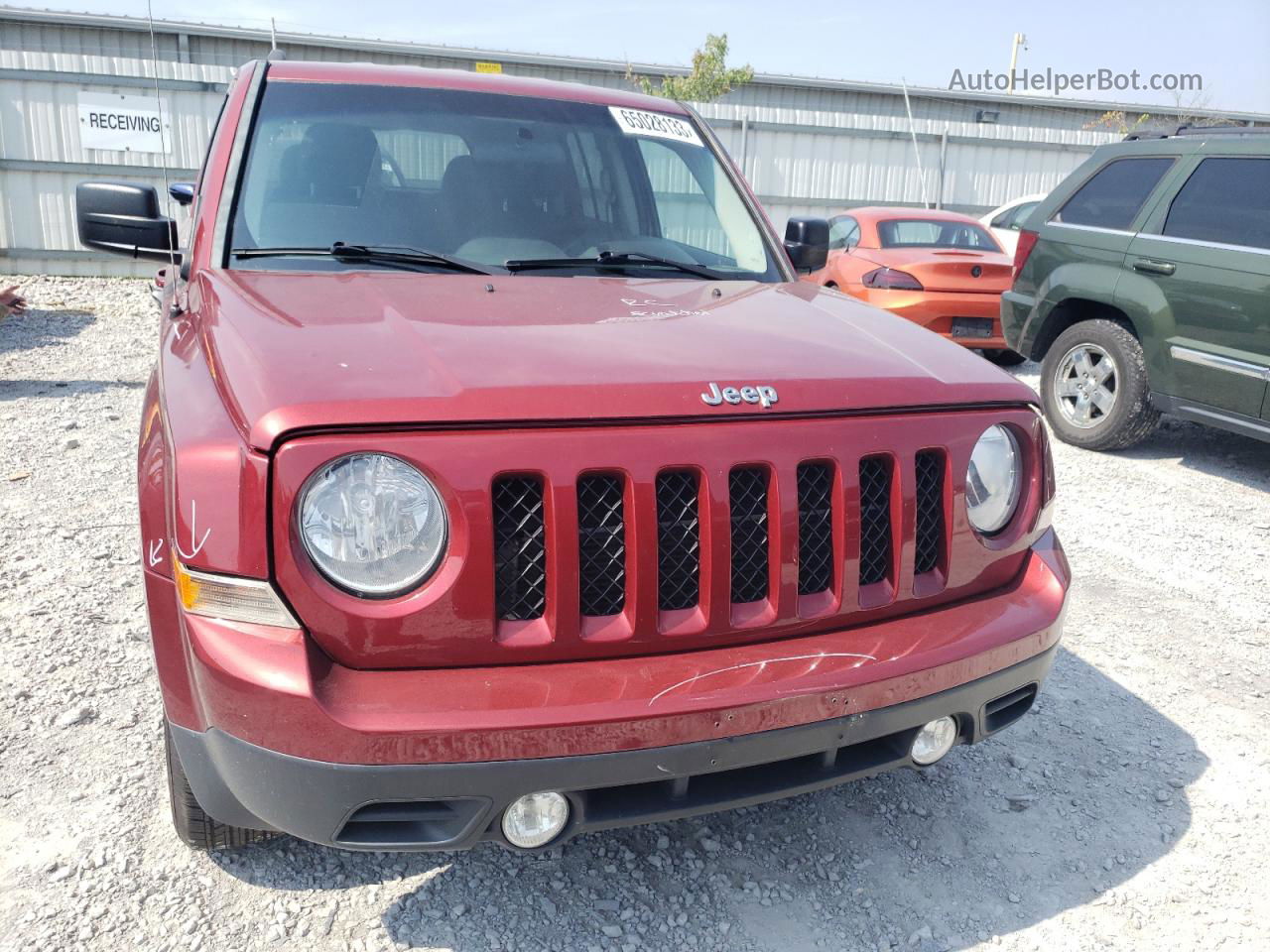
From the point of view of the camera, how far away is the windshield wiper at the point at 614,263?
2.71 meters

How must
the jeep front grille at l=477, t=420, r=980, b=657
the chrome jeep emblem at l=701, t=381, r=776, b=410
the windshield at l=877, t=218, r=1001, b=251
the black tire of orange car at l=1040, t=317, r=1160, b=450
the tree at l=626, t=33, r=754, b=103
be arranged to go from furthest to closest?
the tree at l=626, t=33, r=754, b=103 → the windshield at l=877, t=218, r=1001, b=251 → the black tire of orange car at l=1040, t=317, r=1160, b=450 → the chrome jeep emblem at l=701, t=381, r=776, b=410 → the jeep front grille at l=477, t=420, r=980, b=657

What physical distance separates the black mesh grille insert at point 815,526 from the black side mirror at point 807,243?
183 centimetres

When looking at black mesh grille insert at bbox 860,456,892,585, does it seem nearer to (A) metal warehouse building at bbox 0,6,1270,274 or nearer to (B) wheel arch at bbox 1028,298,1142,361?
(B) wheel arch at bbox 1028,298,1142,361

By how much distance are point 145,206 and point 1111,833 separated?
3294mm

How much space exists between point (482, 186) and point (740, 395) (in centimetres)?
143

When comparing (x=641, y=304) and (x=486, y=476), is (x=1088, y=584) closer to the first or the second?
(x=641, y=304)

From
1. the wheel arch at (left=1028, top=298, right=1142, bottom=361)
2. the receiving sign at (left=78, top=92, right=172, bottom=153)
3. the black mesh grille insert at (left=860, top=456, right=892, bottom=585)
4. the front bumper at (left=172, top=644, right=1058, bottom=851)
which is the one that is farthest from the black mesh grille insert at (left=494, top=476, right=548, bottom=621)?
the receiving sign at (left=78, top=92, right=172, bottom=153)

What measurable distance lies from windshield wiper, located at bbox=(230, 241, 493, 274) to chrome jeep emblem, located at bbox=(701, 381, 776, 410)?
39.6 inches

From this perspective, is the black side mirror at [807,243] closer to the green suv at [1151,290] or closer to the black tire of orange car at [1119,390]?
the green suv at [1151,290]

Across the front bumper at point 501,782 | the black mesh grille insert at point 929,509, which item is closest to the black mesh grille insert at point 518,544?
the front bumper at point 501,782

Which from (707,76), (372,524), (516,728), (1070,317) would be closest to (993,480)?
(516,728)

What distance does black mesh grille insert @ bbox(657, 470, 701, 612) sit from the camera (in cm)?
178

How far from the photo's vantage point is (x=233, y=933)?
2.08m

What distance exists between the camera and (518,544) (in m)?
1.70
